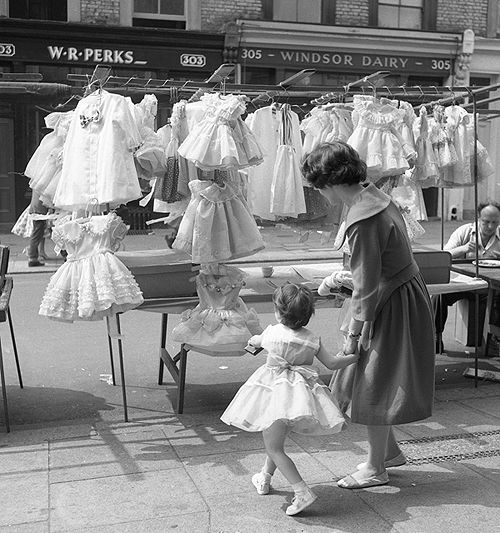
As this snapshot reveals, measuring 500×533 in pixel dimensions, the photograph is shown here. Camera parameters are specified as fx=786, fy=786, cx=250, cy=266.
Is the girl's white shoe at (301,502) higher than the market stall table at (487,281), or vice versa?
the market stall table at (487,281)

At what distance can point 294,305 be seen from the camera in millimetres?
3764

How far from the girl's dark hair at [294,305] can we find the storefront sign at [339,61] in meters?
13.9

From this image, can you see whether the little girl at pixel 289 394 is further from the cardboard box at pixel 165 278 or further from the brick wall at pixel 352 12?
the brick wall at pixel 352 12

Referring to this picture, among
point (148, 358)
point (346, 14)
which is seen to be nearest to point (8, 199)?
point (346, 14)

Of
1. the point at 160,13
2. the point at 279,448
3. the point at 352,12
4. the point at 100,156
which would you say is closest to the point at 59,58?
the point at 160,13

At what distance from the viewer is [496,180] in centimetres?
1986

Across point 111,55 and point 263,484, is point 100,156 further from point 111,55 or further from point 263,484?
point 111,55

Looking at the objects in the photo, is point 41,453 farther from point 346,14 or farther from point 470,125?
point 346,14

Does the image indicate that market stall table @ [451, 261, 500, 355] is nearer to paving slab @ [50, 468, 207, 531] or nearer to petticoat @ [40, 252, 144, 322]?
petticoat @ [40, 252, 144, 322]

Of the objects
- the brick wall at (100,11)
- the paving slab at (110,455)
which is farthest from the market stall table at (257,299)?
the brick wall at (100,11)

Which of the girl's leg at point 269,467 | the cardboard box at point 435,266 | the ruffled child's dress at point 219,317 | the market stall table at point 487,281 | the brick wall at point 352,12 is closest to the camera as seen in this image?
the girl's leg at point 269,467

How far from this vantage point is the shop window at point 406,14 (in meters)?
18.5

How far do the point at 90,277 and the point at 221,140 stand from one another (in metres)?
1.16

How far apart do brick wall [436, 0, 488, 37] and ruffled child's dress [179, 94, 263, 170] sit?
1526 cm
